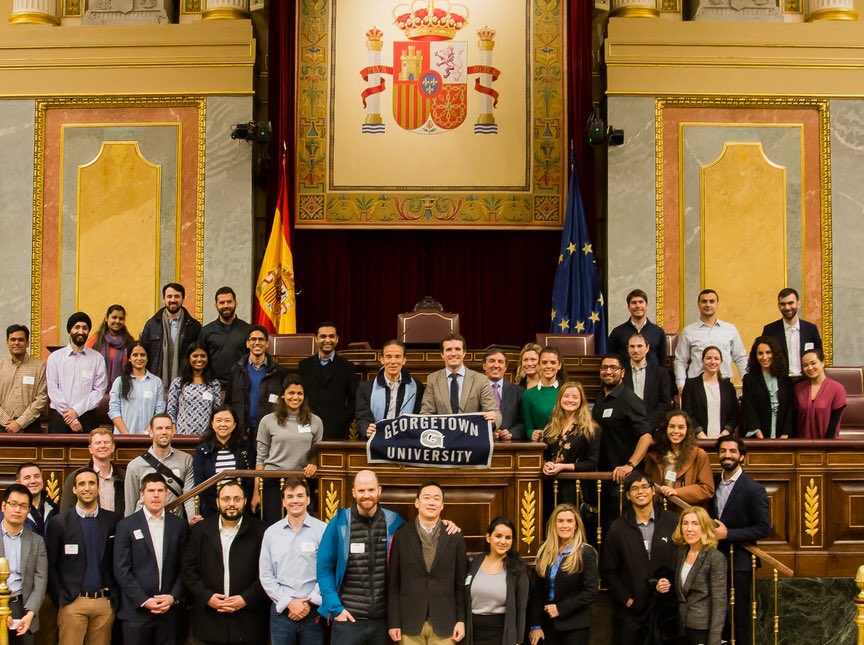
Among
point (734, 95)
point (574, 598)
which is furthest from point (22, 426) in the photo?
point (734, 95)

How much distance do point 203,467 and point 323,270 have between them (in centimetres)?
562

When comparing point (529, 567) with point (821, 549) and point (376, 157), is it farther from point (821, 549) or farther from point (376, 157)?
point (376, 157)

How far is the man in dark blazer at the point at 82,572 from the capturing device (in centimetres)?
754

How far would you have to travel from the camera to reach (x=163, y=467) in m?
8.09

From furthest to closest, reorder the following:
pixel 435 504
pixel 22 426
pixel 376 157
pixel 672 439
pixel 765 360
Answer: pixel 376 157
pixel 22 426
pixel 765 360
pixel 672 439
pixel 435 504

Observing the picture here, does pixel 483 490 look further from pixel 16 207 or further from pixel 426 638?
pixel 16 207

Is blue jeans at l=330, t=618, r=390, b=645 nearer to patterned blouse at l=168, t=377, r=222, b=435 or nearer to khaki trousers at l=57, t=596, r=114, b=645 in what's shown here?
khaki trousers at l=57, t=596, r=114, b=645

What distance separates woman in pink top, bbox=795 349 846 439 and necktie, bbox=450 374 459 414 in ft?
7.29

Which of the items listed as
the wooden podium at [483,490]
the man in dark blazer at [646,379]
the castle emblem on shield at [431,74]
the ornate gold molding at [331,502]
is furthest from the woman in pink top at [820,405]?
the castle emblem on shield at [431,74]

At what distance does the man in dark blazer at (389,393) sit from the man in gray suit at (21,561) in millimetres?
2095

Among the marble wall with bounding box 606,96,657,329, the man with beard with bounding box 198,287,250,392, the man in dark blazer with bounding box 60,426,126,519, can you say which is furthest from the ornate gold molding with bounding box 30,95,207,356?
the man in dark blazer with bounding box 60,426,126,519

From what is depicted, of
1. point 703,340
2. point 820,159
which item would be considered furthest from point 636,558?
point 820,159

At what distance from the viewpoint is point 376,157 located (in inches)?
532

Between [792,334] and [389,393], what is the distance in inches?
122
